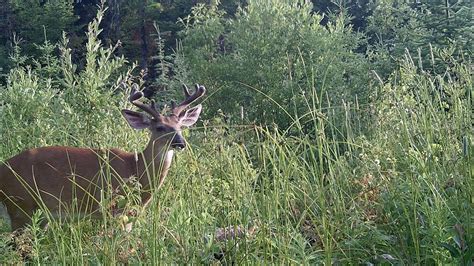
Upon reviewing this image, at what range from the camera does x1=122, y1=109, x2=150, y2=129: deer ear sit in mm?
6957

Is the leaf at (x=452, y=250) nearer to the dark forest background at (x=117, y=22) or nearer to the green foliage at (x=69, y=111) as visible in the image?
the green foliage at (x=69, y=111)

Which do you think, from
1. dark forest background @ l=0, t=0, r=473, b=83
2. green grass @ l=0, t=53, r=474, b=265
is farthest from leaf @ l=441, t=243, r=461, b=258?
dark forest background @ l=0, t=0, r=473, b=83

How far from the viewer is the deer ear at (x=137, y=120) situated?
6957 millimetres

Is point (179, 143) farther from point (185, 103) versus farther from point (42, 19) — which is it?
point (42, 19)

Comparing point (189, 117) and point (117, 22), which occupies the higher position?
point (189, 117)

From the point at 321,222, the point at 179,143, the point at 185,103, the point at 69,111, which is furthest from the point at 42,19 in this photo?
the point at 321,222

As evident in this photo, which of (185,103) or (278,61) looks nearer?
(185,103)

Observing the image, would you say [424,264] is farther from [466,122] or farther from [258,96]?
[258,96]

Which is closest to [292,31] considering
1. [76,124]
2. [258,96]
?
[258,96]

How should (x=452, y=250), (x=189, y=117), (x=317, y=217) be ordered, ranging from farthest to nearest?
(x=189, y=117), (x=317, y=217), (x=452, y=250)

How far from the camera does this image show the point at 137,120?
23.0 ft

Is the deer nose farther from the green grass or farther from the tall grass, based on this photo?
the green grass

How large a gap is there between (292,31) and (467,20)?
488cm

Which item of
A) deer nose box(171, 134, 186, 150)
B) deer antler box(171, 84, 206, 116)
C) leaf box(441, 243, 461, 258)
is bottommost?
deer antler box(171, 84, 206, 116)
